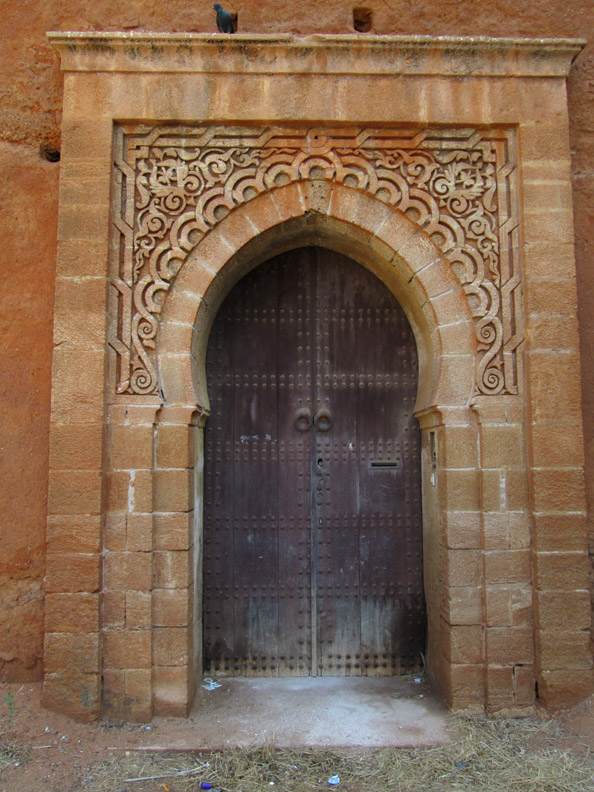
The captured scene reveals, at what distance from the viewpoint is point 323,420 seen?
456 cm

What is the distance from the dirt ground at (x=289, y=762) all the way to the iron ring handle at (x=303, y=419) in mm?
2128

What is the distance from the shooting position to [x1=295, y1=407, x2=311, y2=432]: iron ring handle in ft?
14.9

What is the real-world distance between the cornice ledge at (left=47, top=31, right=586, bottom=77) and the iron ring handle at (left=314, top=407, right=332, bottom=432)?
2.41 metres

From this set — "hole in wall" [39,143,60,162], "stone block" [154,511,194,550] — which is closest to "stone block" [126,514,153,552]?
"stone block" [154,511,194,550]

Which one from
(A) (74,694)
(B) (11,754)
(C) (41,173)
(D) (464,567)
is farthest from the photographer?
(C) (41,173)

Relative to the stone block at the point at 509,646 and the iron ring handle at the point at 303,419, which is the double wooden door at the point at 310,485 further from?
the stone block at the point at 509,646

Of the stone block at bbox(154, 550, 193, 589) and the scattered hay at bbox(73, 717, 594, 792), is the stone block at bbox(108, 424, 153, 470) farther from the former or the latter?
the scattered hay at bbox(73, 717, 594, 792)

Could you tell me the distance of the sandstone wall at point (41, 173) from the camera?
158 inches

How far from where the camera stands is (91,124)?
4000 mm

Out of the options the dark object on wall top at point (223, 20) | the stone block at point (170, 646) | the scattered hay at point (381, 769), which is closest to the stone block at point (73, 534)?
the stone block at point (170, 646)

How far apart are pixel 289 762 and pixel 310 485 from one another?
183 cm

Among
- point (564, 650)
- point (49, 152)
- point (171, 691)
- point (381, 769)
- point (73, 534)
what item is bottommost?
point (381, 769)

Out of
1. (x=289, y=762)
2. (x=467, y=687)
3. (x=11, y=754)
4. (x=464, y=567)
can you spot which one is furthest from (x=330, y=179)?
(x=11, y=754)

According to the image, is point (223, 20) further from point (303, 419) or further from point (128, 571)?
point (128, 571)
